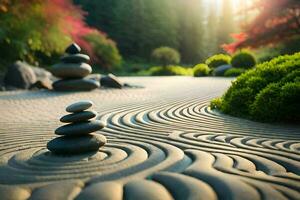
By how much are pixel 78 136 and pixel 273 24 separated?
18.2 metres

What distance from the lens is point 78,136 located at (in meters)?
3.66

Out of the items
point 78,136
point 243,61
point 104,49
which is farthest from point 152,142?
point 104,49

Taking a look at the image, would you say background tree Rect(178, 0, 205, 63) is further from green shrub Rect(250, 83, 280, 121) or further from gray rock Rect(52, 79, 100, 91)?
green shrub Rect(250, 83, 280, 121)

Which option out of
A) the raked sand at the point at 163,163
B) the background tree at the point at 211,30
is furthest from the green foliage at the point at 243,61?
the background tree at the point at 211,30

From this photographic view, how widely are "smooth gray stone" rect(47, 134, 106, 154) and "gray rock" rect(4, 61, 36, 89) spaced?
10059 mm

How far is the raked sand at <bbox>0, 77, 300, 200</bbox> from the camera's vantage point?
2.54m

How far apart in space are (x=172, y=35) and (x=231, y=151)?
39.9 m

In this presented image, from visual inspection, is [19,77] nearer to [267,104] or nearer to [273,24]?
[267,104]

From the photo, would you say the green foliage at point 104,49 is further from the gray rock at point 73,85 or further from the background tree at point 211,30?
the background tree at point 211,30

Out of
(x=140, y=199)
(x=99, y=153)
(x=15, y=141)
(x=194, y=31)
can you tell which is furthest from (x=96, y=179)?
(x=194, y=31)

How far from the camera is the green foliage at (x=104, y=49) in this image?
1078 inches

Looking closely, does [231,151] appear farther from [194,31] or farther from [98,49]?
[194,31]

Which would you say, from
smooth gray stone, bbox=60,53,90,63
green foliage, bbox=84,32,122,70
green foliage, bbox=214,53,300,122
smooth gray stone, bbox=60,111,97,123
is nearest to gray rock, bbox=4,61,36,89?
smooth gray stone, bbox=60,53,90,63

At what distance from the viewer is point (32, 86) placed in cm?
1298
